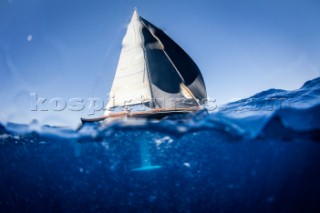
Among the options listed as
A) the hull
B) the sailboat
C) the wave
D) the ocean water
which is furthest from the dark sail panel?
the wave

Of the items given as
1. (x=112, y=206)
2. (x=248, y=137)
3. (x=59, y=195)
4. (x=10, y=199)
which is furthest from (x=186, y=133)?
(x=10, y=199)

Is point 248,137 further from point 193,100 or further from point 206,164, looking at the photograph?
point 193,100

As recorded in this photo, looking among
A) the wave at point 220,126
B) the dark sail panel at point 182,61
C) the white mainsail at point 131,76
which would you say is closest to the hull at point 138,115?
the wave at point 220,126

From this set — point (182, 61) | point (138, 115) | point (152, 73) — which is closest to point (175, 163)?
point (138, 115)

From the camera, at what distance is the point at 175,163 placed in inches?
316

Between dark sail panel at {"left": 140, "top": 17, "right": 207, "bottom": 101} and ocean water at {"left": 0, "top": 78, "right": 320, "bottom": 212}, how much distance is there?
18.8 ft

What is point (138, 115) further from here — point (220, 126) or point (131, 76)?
point (131, 76)

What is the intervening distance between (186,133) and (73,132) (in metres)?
3.98

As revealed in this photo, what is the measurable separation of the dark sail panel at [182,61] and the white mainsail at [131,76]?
61.1 inches

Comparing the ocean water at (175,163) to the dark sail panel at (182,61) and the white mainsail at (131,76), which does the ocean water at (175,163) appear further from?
the dark sail panel at (182,61)

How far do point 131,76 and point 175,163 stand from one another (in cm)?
589

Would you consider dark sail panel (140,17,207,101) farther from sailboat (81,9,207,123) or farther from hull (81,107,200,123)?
hull (81,107,200,123)

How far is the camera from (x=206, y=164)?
26.5 feet

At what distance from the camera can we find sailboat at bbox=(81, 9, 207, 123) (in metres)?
10.7
